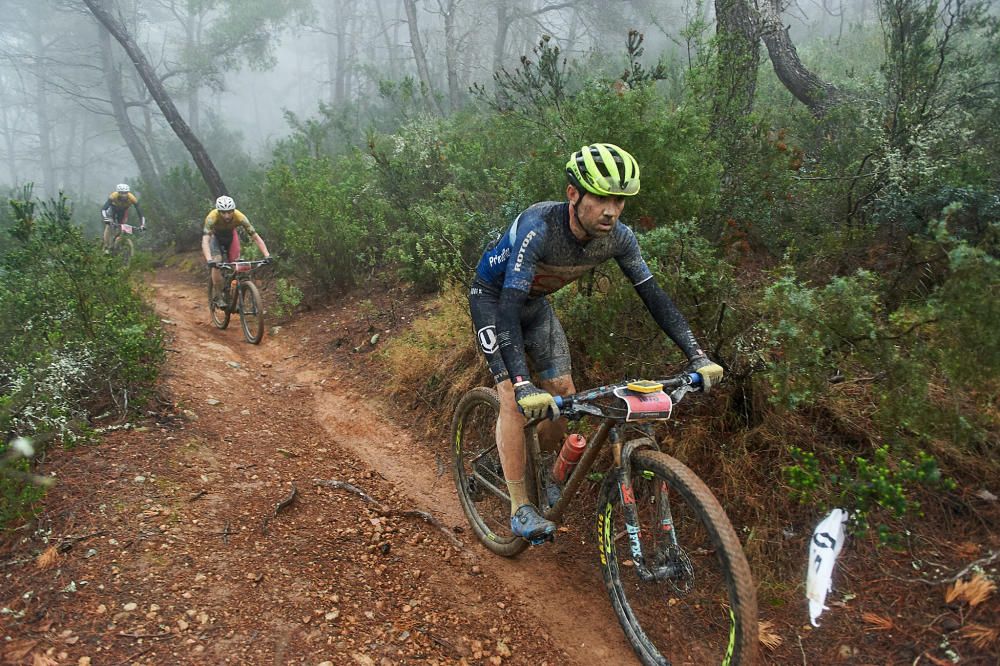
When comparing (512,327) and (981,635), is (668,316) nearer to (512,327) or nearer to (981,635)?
(512,327)

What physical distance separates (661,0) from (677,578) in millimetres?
26050

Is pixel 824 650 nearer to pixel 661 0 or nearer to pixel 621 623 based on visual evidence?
pixel 621 623

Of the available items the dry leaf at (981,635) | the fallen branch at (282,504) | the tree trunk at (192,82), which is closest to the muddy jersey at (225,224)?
the fallen branch at (282,504)

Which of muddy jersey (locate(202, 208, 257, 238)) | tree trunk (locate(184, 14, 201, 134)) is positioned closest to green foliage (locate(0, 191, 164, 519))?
muddy jersey (locate(202, 208, 257, 238))

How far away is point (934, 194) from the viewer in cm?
471

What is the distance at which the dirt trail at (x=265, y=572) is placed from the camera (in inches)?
116

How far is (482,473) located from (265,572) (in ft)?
5.20

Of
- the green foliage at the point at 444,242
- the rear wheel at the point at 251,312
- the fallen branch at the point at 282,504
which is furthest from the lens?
the rear wheel at the point at 251,312

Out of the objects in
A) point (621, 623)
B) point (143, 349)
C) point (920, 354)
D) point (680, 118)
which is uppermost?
point (680, 118)

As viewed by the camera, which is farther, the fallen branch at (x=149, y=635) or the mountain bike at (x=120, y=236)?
the mountain bike at (x=120, y=236)

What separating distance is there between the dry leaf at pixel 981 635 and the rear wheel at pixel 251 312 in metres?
8.10

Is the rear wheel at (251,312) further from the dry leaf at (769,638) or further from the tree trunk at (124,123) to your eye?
the tree trunk at (124,123)

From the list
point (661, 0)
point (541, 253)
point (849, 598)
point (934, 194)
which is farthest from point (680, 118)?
point (661, 0)

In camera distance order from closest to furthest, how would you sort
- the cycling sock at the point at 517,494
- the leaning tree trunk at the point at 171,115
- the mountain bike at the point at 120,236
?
the cycling sock at the point at 517,494 < the mountain bike at the point at 120,236 < the leaning tree trunk at the point at 171,115
